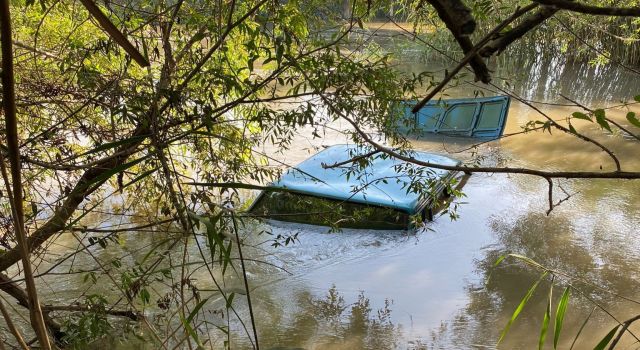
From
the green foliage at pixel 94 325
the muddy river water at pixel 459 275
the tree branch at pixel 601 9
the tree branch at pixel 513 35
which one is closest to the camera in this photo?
the tree branch at pixel 601 9

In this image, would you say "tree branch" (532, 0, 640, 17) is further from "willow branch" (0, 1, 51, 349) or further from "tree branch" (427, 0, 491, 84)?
"willow branch" (0, 1, 51, 349)

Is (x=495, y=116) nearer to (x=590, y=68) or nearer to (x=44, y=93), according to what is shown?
(x=590, y=68)

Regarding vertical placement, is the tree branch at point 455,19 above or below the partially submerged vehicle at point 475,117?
above

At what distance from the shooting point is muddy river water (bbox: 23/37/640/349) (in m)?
4.61

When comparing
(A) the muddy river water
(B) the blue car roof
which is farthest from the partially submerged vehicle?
(B) the blue car roof

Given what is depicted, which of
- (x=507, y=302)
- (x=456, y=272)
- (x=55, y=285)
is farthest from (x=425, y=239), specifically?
(x=55, y=285)

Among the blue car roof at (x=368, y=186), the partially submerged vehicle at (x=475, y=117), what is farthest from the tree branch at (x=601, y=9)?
the partially submerged vehicle at (x=475, y=117)

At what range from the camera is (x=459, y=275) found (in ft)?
17.7

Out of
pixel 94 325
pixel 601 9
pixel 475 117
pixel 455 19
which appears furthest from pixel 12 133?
pixel 475 117

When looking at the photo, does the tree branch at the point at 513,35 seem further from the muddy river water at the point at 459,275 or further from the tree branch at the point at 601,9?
the muddy river water at the point at 459,275

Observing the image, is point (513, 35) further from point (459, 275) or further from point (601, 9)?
point (459, 275)

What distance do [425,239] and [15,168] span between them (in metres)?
5.48

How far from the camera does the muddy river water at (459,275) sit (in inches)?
182

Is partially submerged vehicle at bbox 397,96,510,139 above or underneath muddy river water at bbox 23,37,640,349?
above
